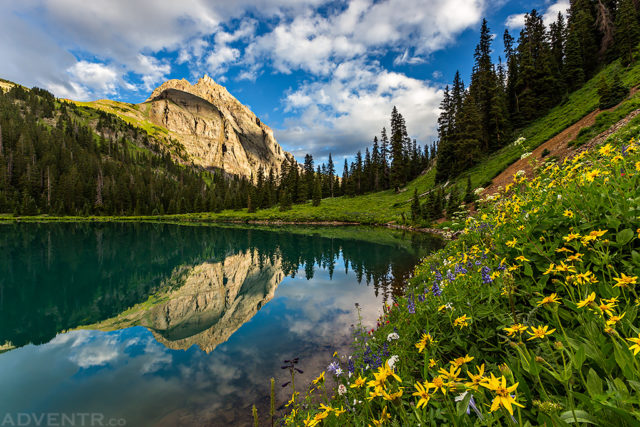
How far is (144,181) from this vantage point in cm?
12975

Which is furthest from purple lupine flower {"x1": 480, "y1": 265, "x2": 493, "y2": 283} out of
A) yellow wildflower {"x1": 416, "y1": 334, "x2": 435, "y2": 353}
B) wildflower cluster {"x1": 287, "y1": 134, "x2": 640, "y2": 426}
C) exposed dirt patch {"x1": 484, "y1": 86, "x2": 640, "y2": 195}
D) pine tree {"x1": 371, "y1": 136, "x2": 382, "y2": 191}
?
pine tree {"x1": 371, "y1": 136, "x2": 382, "y2": 191}

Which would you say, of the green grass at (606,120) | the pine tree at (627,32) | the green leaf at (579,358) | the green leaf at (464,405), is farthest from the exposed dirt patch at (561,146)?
the green leaf at (464,405)

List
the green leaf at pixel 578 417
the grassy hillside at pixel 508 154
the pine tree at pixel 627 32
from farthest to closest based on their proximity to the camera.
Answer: the pine tree at pixel 627 32
the grassy hillside at pixel 508 154
the green leaf at pixel 578 417

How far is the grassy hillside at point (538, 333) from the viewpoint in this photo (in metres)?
1.42

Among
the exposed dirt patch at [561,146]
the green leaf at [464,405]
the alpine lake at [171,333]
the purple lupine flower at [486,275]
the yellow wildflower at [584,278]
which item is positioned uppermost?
the exposed dirt patch at [561,146]

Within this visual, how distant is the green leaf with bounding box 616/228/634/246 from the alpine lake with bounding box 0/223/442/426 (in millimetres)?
6119

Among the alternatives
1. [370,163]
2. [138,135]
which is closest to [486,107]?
[370,163]

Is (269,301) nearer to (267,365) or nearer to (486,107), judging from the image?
(267,365)

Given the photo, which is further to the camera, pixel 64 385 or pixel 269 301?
pixel 269 301

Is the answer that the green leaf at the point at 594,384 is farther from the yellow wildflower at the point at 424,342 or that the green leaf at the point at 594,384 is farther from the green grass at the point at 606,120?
the green grass at the point at 606,120

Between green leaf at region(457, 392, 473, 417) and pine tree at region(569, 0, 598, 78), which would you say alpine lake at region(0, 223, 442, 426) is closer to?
green leaf at region(457, 392, 473, 417)

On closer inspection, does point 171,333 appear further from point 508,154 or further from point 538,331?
point 508,154

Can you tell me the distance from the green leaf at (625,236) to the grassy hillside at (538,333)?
0.01 m

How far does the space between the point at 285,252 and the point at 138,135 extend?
21314 centimetres
